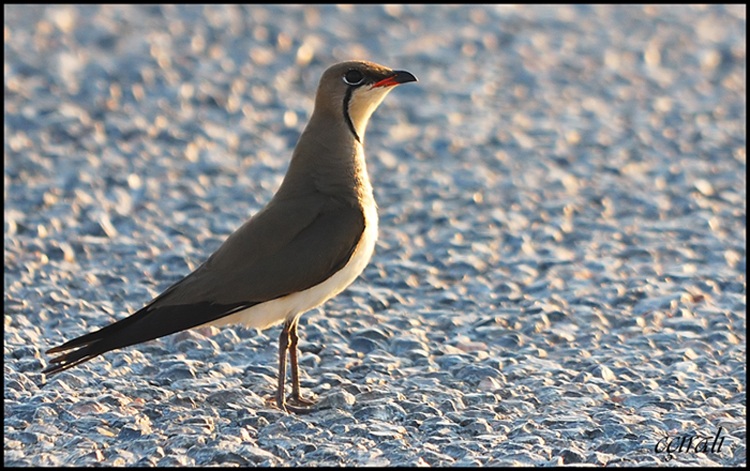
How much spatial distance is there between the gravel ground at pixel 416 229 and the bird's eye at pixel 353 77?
157 centimetres

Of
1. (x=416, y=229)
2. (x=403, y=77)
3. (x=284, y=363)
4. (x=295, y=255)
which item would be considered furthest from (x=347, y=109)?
(x=416, y=229)

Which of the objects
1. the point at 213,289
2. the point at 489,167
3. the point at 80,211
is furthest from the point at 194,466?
the point at 489,167

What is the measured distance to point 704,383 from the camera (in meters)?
7.00

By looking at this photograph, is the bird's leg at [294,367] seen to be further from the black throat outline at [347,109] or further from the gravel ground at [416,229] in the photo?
the black throat outline at [347,109]

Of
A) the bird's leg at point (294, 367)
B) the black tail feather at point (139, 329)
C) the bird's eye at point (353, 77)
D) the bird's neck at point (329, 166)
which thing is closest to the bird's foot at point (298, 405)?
the bird's leg at point (294, 367)

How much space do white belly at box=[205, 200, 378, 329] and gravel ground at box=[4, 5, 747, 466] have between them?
429 mm

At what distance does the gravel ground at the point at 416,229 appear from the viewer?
6391mm

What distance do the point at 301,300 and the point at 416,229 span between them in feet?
9.66

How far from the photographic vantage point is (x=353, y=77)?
718 centimetres

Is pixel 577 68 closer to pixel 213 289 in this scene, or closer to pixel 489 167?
pixel 489 167

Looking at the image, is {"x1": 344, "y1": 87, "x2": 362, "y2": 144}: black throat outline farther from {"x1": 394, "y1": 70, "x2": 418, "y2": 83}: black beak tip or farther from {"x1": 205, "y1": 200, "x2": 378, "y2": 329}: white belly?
{"x1": 205, "y1": 200, "x2": 378, "y2": 329}: white belly

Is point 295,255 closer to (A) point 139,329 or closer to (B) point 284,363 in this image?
(B) point 284,363

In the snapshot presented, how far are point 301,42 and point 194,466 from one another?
792 centimetres

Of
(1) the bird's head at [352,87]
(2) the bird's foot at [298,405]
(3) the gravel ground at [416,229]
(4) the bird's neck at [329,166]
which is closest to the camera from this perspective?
(3) the gravel ground at [416,229]
